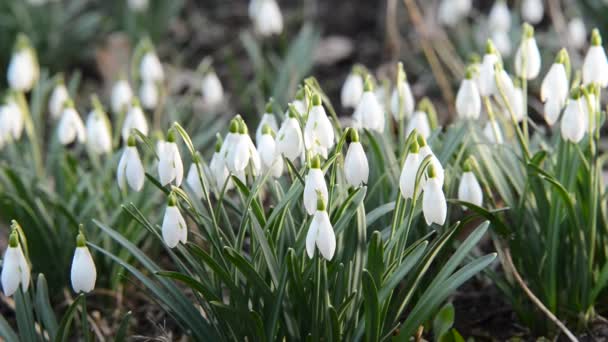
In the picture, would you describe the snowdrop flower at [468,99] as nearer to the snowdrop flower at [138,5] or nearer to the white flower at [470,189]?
the white flower at [470,189]

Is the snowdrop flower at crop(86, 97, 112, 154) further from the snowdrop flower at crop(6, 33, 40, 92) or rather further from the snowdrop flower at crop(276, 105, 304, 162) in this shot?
the snowdrop flower at crop(276, 105, 304, 162)

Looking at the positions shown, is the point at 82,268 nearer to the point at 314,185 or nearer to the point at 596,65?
the point at 314,185

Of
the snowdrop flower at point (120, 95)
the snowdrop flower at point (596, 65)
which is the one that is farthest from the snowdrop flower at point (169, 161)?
the snowdrop flower at point (120, 95)

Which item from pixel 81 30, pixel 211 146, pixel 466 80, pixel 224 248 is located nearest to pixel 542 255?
pixel 466 80

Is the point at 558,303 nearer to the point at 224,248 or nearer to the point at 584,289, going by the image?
the point at 584,289

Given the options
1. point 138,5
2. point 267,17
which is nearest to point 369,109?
point 267,17
